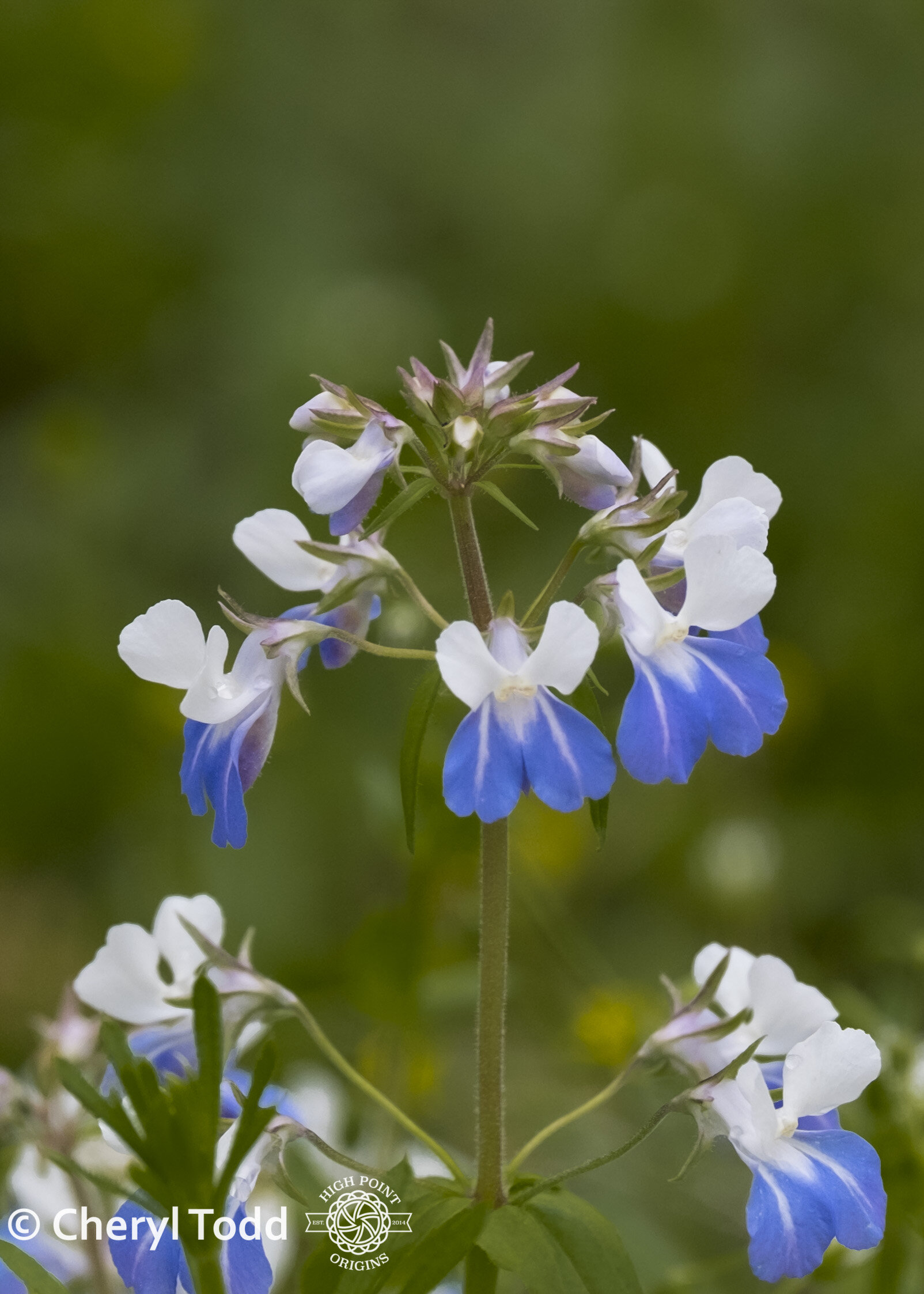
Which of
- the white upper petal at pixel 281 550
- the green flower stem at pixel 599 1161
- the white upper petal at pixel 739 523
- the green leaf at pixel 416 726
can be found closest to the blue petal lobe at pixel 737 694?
the white upper petal at pixel 739 523

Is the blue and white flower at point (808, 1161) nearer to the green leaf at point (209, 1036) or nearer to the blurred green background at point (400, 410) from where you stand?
the green leaf at point (209, 1036)

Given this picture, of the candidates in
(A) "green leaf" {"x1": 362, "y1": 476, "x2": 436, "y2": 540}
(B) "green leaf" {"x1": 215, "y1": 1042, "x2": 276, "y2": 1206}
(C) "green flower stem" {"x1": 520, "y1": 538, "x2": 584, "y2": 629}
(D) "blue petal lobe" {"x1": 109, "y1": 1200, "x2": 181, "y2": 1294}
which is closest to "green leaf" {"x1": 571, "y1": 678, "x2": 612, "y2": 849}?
(C) "green flower stem" {"x1": 520, "y1": 538, "x2": 584, "y2": 629}

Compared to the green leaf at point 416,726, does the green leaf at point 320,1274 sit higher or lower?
lower

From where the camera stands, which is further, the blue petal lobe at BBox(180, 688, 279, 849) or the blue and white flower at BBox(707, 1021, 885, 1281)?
the blue petal lobe at BBox(180, 688, 279, 849)

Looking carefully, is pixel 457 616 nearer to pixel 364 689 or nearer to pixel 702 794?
pixel 364 689

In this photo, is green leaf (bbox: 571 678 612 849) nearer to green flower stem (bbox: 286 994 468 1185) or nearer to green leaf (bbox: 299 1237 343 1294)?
green flower stem (bbox: 286 994 468 1185)

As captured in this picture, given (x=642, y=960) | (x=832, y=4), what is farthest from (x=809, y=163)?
(x=642, y=960)

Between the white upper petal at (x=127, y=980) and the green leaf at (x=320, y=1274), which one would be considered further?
the white upper petal at (x=127, y=980)

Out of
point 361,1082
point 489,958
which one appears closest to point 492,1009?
point 489,958
